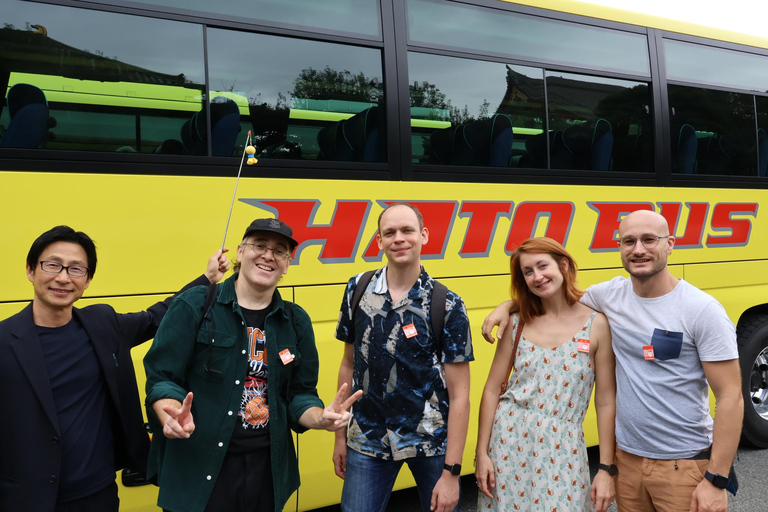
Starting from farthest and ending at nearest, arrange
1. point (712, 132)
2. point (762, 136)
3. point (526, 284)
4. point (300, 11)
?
point (762, 136) → point (712, 132) → point (300, 11) → point (526, 284)

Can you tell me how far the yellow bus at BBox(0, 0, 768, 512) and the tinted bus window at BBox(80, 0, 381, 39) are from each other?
1cm

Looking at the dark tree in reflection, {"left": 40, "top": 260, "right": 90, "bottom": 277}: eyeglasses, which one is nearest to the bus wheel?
the dark tree in reflection

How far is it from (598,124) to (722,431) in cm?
303

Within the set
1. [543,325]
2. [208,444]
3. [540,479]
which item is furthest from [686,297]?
[208,444]

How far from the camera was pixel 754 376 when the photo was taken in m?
5.73

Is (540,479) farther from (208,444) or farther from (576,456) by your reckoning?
(208,444)

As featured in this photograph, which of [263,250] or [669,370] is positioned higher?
[263,250]

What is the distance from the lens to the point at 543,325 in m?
2.70

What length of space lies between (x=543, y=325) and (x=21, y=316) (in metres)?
2.08

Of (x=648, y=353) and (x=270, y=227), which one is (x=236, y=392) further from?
(x=648, y=353)

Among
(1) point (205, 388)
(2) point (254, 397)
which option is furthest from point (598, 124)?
(1) point (205, 388)

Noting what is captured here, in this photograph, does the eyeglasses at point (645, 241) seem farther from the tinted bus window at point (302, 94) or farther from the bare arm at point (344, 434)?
the tinted bus window at point (302, 94)

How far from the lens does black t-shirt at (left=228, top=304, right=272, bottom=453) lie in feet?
7.46

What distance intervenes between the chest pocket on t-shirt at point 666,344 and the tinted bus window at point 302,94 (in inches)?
82.7
